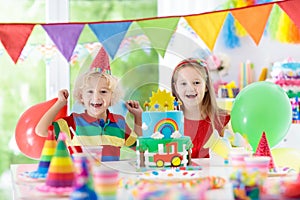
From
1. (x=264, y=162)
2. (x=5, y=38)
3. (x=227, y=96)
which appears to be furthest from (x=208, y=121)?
(x=227, y=96)

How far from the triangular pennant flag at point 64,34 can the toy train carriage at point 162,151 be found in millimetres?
1087

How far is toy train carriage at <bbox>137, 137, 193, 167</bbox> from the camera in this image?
166 cm

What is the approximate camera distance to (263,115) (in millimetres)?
1937

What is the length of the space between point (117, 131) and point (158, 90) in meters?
0.19

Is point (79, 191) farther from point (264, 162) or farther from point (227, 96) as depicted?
point (227, 96)

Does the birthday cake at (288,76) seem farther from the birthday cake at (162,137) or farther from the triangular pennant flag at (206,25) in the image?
the birthday cake at (162,137)

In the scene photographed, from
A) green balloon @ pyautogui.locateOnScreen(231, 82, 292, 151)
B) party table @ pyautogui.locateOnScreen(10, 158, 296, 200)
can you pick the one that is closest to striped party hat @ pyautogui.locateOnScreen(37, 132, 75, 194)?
party table @ pyautogui.locateOnScreen(10, 158, 296, 200)

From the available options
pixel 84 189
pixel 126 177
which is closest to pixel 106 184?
pixel 84 189

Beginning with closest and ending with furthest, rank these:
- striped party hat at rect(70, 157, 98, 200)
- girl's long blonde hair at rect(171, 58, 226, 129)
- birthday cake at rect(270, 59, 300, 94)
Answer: striped party hat at rect(70, 157, 98, 200)
girl's long blonde hair at rect(171, 58, 226, 129)
birthday cake at rect(270, 59, 300, 94)

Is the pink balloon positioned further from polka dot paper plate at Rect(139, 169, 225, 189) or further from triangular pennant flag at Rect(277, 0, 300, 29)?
triangular pennant flag at Rect(277, 0, 300, 29)

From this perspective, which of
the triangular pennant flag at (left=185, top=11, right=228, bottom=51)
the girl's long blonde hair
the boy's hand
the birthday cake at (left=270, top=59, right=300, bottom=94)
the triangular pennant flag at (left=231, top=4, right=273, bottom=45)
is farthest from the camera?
the birthday cake at (left=270, top=59, right=300, bottom=94)

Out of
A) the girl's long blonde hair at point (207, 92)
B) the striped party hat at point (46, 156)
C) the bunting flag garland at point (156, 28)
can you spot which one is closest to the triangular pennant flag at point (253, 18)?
the bunting flag garland at point (156, 28)

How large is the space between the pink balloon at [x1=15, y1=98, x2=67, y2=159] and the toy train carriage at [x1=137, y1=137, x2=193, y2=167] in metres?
0.55

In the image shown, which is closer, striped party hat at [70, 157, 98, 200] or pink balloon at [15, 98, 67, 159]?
striped party hat at [70, 157, 98, 200]
